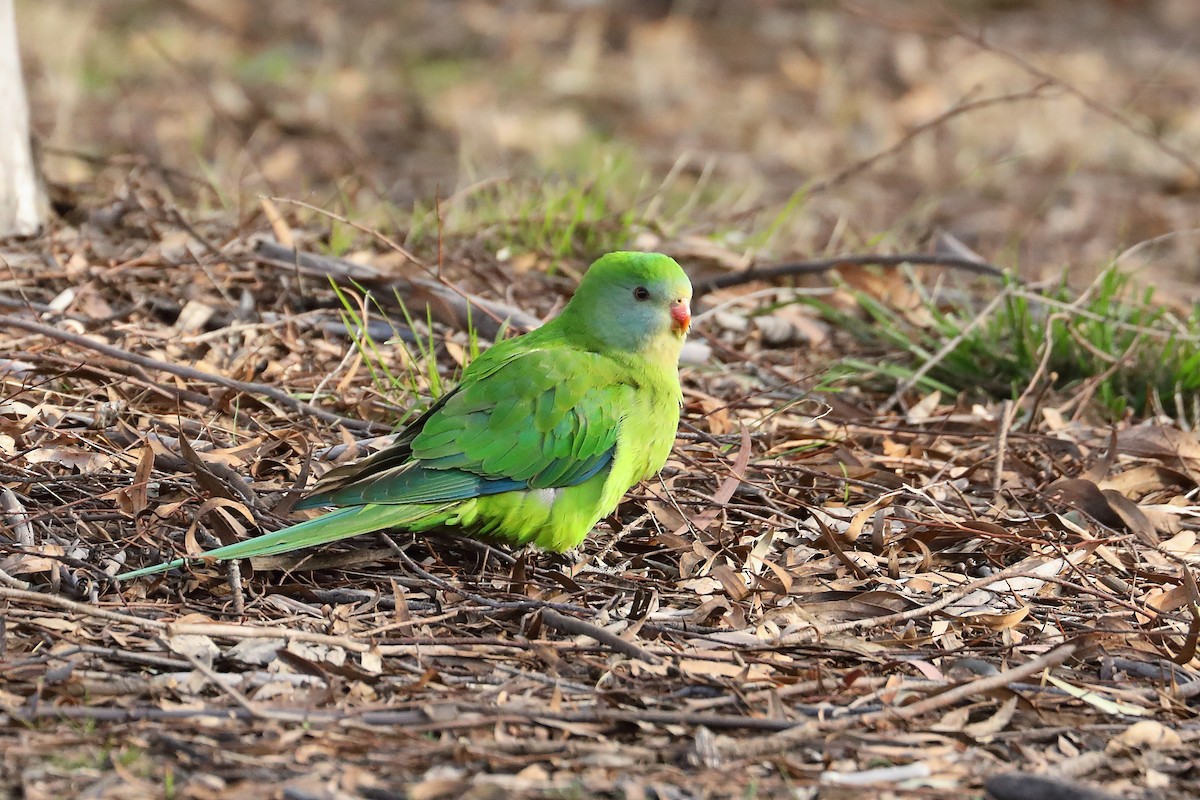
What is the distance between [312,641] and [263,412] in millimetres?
1411

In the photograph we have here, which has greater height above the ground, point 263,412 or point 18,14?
point 18,14

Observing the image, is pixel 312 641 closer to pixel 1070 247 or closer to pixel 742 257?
pixel 742 257

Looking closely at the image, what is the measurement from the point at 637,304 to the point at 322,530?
1.07m

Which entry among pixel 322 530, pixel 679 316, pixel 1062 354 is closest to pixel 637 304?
pixel 679 316

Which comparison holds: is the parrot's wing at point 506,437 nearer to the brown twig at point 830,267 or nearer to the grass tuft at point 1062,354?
the grass tuft at point 1062,354

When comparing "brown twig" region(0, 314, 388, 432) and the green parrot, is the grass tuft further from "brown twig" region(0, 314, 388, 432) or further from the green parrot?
"brown twig" region(0, 314, 388, 432)

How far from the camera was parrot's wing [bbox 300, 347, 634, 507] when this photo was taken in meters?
3.19

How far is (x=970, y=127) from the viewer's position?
9.12 metres

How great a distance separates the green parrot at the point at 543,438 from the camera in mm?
3160

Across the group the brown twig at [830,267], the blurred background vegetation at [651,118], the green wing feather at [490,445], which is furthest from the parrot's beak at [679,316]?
the blurred background vegetation at [651,118]

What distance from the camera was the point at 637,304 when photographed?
3.58m

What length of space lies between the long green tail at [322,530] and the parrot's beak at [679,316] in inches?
33.2

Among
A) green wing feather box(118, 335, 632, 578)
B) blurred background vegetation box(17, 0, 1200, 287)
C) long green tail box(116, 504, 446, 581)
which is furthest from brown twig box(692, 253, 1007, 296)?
long green tail box(116, 504, 446, 581)

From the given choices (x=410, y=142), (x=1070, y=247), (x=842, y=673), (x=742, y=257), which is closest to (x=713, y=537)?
(x=842, y=673)
